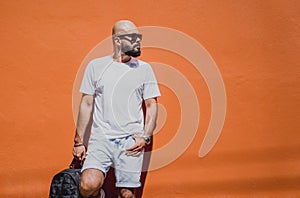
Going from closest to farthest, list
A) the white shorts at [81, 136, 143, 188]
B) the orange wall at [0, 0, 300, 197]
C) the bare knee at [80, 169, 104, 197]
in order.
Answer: the bare knee at [80, 169, 104, 197] < the white shorts at [81, 136, 143, 188] < the orange wall at [0, 0, 300, 197]

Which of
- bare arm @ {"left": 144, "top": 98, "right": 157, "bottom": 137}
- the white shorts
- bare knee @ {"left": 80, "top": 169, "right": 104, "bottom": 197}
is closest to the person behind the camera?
bare knee @ {"left": 80, "top": 169, "right": 104, "bottom": 197}

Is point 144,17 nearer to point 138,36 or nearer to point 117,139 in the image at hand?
point 138,36

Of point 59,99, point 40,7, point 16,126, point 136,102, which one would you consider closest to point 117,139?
point 136,102

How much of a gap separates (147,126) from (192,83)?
63cm

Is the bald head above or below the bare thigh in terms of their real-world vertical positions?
above

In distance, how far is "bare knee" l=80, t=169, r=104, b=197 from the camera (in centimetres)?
393

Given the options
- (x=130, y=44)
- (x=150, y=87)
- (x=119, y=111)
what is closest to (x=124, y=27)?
(x=130, y=44)

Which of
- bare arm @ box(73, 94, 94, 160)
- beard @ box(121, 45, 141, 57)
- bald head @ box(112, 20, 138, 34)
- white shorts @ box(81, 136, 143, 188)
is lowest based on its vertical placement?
white shorts @ box(81, 136, 143, 188)

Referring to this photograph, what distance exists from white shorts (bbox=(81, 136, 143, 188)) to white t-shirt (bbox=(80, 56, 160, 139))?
0.06m

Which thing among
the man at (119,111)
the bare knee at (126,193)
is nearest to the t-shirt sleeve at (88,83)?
Answer: the man at (119,111)

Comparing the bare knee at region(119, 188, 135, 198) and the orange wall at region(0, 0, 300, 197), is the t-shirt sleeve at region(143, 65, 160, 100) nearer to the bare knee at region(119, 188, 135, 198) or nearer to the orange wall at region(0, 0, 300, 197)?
the orange wall at region(0, 0, 300, 197)

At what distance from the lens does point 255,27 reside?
446cm

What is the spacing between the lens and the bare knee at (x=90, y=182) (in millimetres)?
3930

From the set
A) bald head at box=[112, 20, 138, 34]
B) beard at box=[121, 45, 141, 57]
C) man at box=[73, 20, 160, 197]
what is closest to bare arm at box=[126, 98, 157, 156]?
man at box=[73, 20, 160, 197]
